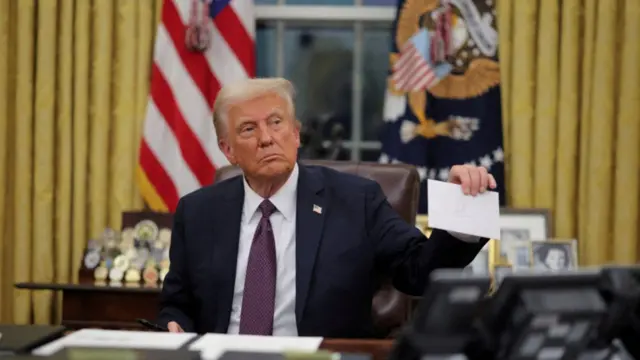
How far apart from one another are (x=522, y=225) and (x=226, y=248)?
4.83ft

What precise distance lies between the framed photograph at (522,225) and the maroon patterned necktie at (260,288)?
1340 millimetres

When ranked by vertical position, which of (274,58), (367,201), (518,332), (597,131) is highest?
(274,58)

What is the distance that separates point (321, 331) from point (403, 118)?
4.95ft

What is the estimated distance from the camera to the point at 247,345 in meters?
1.38

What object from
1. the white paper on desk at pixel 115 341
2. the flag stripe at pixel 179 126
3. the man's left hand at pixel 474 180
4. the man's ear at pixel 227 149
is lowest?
the white paper on desk at pixel 115 341

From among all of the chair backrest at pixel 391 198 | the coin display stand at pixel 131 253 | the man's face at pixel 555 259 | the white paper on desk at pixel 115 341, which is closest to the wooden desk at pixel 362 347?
the white paper on desk at pixel 115 341

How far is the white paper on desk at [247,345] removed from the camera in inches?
52.4

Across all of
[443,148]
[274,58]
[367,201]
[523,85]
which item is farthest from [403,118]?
[367,201]

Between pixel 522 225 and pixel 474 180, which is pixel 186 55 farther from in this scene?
pixel 474 180

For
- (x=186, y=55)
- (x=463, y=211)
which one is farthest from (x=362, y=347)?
(x=186, y=55)

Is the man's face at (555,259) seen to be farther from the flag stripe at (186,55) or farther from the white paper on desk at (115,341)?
the white paper on desk at (115,341)

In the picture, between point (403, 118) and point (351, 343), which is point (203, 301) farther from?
point (403, 118)

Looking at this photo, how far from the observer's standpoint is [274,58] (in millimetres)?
3725

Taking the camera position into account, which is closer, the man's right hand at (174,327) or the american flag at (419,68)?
the man's right hand at (174,327)
